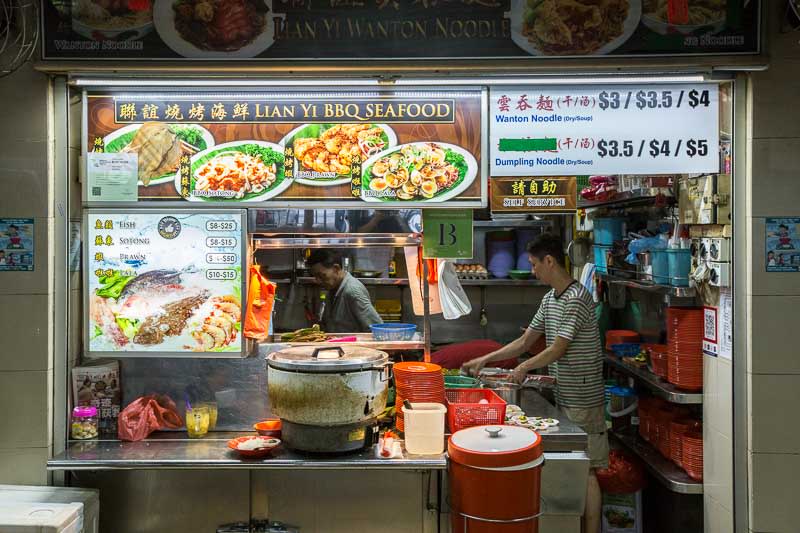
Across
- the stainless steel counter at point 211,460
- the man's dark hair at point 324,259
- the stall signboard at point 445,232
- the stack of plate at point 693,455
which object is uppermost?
the stall signboard at point 445,232

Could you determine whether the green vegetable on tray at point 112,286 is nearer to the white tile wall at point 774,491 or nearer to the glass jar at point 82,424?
the glass jar at point 82,424

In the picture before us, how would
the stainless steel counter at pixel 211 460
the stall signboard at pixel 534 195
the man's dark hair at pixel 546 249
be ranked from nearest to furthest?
the stainless steel counter at pixel 211 460 → the man's dark hair at pixel 546 249 → the stall signboard at pixel 534 195

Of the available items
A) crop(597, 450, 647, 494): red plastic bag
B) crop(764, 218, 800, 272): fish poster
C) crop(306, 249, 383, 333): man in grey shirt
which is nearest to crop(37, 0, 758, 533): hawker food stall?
crop(764, 218, 800, 272): fish poster

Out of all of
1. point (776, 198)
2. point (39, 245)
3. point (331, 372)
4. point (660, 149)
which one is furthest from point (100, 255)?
point (776, 198)

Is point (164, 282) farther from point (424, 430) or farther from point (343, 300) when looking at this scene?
point (343, 300)

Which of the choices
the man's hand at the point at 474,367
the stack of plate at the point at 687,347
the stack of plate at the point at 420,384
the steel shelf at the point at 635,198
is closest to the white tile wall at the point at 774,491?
the stack of plate at the point at 687,347

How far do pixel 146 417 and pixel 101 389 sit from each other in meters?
0.33

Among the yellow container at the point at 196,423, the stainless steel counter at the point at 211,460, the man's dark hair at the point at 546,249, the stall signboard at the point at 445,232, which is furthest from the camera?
the man's dark hair at the point at 546,249

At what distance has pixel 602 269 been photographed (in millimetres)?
6977

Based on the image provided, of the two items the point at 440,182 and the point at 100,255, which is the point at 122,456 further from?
the point at 440,182

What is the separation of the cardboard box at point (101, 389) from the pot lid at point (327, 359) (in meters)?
1.13

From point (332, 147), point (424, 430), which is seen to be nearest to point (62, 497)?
point (424, 430)

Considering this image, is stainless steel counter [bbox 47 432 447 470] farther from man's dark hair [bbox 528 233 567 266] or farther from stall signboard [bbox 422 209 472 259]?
man's dark hair [bbox 528 233 567 266]

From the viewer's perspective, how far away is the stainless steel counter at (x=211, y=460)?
3.83 m
